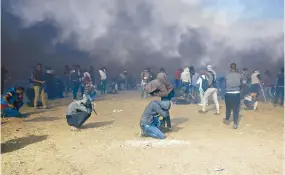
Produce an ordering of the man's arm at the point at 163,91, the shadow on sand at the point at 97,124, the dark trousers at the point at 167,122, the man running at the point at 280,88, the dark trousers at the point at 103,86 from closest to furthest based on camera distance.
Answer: the man's arm at the point at 163,91, the dark trousers at the point at 167,122, the shadow on sand at the point at 97,124, the man running at the point at 280,88, the dark trousers at the point at 103,86

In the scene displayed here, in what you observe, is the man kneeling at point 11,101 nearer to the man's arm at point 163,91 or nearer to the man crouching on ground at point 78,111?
the man crouching on ground at point 78,111

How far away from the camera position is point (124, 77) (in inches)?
761

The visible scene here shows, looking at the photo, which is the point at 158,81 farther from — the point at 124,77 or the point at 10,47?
the point at 10,47

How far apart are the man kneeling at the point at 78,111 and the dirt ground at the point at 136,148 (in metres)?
0.25

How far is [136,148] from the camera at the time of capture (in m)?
5.46

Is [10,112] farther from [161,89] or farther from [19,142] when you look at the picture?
[161,89]

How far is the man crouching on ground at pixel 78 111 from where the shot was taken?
22.6 ft

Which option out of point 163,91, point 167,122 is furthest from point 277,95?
point 163,91

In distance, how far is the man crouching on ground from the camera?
6.88 m

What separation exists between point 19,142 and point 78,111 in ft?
5.16

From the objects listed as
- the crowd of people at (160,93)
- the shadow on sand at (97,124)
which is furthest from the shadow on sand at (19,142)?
the shadow on sand at (97,124)

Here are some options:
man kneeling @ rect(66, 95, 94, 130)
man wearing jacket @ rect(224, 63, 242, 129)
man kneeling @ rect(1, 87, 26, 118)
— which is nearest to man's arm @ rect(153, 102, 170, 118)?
man kneeling @ rect(66, 95, 94, 130)

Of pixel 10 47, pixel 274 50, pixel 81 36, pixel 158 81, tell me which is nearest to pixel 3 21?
pixel 10 47

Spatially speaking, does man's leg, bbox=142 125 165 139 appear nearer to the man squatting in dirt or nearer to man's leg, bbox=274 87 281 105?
the man squatting in dirt
